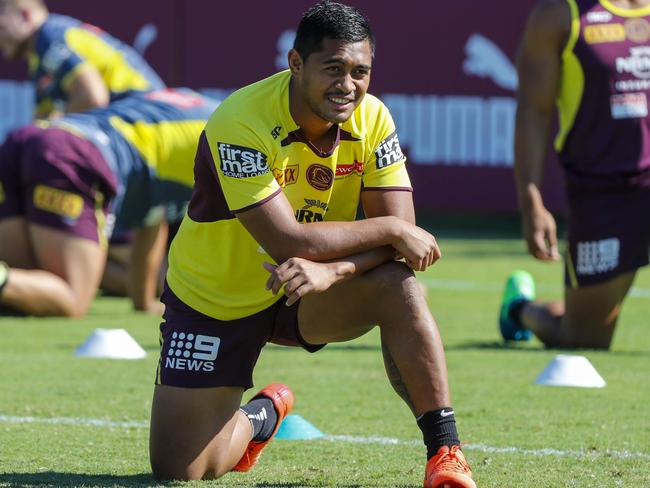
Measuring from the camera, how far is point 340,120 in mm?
4523

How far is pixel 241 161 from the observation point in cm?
448

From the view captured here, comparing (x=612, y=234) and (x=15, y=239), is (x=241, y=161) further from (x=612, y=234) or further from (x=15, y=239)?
(x=15, y=239)

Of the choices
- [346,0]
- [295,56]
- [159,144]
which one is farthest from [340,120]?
[346,0]

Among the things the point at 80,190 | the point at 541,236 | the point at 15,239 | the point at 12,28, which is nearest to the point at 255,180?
the point at 541,236

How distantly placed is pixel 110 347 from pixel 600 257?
2.71 m

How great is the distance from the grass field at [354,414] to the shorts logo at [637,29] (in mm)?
1730

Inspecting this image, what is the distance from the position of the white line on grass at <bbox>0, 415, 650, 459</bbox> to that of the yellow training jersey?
84 centimetres

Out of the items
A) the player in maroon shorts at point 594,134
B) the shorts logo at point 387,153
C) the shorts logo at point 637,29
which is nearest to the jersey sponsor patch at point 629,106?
the player in maroon shorts at point 594,134

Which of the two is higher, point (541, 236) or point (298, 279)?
point (298, 279)

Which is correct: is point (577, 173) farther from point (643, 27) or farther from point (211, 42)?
point (211, 42)

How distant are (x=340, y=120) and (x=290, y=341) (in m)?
0.85

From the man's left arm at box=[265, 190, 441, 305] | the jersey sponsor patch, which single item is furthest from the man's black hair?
the jersey sponsor patch

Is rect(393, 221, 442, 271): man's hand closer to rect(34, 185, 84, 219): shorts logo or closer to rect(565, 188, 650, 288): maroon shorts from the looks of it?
rect(565, 188, 650, 288): maroon shorts

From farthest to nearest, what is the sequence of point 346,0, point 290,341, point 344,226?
point 346,0, point 290,341, point 344,226
